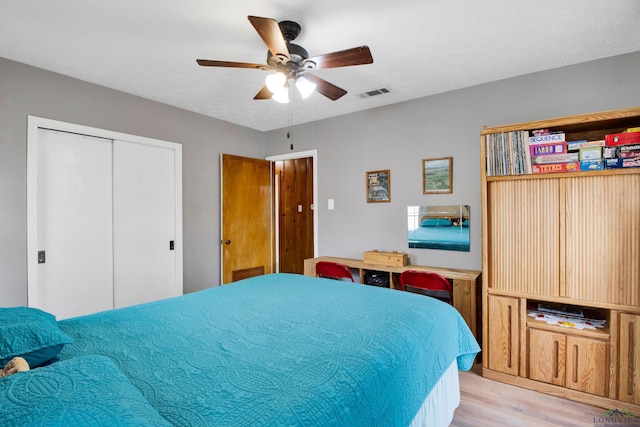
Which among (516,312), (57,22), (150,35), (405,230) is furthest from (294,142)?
(516,312)

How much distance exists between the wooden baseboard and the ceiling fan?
2.56 meters

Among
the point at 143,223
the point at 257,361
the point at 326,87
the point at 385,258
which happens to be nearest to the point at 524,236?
the point at 385,258

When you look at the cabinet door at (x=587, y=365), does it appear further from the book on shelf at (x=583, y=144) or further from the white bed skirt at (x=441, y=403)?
the book on shelf at (x=583, y=144)

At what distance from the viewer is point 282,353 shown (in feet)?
3.95

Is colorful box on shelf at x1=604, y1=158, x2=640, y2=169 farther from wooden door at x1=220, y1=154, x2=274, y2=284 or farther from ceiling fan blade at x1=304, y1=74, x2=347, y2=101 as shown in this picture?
wooden door at x1=220, y1=154, x2=274, y2=284

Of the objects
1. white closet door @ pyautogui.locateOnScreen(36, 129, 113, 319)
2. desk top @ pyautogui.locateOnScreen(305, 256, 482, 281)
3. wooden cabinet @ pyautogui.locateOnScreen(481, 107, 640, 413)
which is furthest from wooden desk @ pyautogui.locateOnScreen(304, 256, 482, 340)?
white closet door @ pyautogui.locateOnScreen(36, 129, 113, 319)

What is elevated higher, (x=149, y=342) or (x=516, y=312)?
(x=149, y=342)

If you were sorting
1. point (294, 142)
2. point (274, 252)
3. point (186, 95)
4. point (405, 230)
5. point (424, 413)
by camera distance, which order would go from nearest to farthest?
point (424, 413)
point (186, 95)
point (405, 230)
point (294, 142)
point (274, 252)

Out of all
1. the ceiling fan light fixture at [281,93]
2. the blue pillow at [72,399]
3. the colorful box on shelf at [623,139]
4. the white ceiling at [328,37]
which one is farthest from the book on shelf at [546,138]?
the blue pillow at [72,399]

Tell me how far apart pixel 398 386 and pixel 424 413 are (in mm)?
434

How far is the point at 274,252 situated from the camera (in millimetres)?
4637

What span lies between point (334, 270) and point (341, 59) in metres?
2.12

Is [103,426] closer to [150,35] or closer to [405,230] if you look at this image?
[150,35]

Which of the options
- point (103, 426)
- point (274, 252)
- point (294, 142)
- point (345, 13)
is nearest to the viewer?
point (103, 426)
